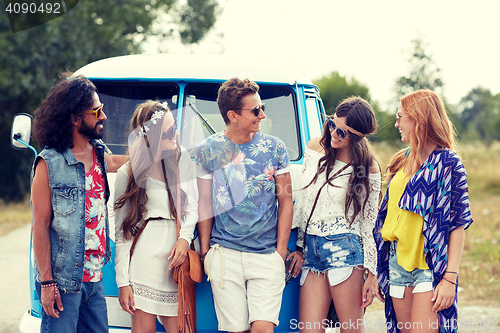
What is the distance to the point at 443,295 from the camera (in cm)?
233

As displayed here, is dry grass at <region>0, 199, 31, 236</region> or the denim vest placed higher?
the denim vest

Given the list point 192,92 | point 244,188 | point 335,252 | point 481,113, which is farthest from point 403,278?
point 481,113

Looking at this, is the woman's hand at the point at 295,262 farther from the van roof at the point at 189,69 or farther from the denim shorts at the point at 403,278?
the van roof at the point at 189,69

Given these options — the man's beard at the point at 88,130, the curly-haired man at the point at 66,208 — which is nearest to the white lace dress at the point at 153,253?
the curly-haired man at the point at 66,208

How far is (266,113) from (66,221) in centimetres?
187

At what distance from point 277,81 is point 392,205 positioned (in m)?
1.44

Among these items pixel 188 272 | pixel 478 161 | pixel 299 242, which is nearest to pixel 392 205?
pixel 299 242

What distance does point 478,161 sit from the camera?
58.7ft

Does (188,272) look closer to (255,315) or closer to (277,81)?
(255,315)

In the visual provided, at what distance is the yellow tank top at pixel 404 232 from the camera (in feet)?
8.04

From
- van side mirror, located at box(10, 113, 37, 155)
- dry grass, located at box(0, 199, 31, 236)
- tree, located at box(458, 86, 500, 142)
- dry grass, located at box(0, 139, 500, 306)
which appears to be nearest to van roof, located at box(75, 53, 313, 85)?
van side mirror, located at box(10, 113, 37, 155)

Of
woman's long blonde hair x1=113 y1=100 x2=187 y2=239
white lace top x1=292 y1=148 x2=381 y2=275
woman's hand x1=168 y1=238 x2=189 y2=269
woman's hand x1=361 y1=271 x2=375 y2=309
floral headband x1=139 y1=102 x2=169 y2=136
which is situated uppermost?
floral headband x1=139 y1=102 x2=169 y2=136

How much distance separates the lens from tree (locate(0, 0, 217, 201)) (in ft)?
42.7

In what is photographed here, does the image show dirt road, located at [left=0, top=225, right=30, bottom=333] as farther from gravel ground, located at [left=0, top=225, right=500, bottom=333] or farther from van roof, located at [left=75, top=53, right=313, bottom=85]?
van roof, located at [left=75, top=53, right=313, bottom=85]
